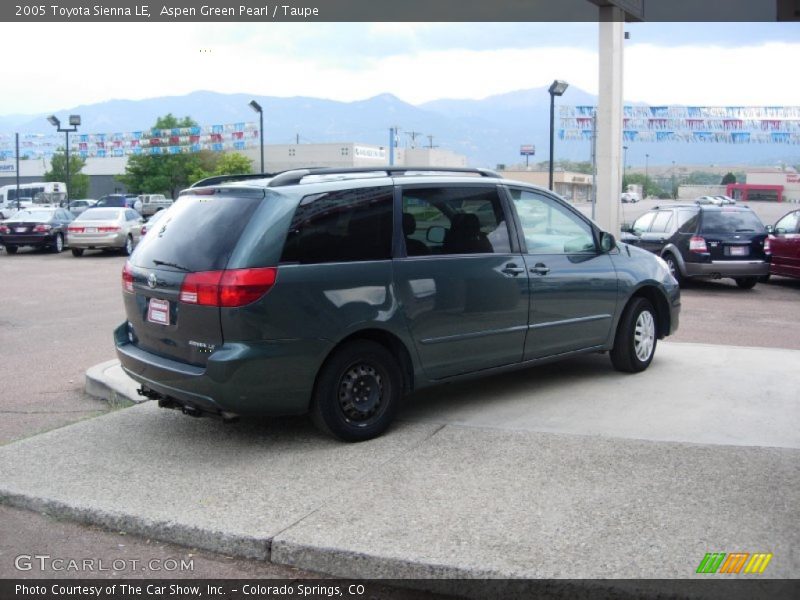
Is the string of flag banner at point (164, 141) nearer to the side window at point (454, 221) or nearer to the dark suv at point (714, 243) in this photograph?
the dark suv at point (714, 243)

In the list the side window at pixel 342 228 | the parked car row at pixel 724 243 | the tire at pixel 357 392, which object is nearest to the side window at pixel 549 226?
the side window at pixel 342 228

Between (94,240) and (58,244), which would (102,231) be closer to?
(94,240)

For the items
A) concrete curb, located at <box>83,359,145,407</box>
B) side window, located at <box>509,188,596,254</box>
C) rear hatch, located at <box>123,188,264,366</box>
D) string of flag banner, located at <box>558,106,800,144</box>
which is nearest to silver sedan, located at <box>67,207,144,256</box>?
concrete curb, located at <box>83,359,145,407</box>

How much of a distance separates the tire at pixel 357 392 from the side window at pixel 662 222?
1240 cm

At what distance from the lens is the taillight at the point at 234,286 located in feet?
17.4

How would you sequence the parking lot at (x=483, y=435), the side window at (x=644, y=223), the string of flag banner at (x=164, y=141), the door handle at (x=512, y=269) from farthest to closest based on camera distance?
the string of flag banner at (x=164, y=141)
the side window at (x=644, y=223)
the door handle at (x=512, y=269)
the parking lot at (x=483, y=435)

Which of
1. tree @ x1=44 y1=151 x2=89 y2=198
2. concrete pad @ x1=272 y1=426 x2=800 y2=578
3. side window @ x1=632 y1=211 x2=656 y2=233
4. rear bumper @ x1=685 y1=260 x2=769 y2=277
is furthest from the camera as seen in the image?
tree @ x1=44 y1=151 x2=89 y2=198

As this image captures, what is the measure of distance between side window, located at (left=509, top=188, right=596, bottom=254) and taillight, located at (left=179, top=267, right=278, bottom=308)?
2438mm

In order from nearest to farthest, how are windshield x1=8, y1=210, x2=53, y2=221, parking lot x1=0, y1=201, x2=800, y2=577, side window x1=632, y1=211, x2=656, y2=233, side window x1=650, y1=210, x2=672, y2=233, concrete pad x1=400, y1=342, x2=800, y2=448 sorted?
parking lot x1=0, y1=201, x2=800, y2=577 < concrete pad x1=400, y1=342, x2=800, y2=448 < side window x1=650, y1=210, x2=672, y2=233 < side window x1=632, y1=211, x2=656, y2=233 < windshield x1=8, y1=210, x2=53, y2=221

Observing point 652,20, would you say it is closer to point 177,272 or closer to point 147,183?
point 177,272

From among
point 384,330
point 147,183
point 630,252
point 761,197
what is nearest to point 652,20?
point 630,252

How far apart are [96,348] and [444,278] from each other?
557 cm

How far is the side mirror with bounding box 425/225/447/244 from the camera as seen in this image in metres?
6.28

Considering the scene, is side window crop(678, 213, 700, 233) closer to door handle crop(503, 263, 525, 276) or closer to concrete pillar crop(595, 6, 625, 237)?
concrete pillar crop(595, 6, 625, 237)
